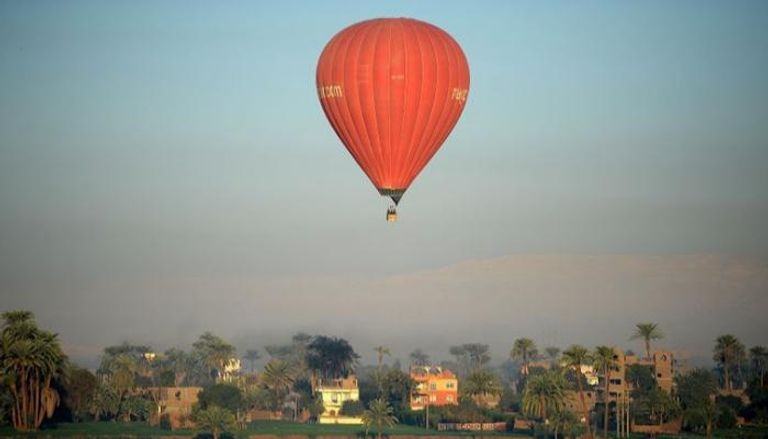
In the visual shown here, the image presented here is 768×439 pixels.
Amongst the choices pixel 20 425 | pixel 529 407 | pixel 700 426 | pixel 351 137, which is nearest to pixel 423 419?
pixel 529 407

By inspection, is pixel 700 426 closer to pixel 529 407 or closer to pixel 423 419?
pixel 529 407

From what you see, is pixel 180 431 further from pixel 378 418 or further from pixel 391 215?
pixel 391 215

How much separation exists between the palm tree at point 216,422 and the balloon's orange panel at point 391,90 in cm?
8389

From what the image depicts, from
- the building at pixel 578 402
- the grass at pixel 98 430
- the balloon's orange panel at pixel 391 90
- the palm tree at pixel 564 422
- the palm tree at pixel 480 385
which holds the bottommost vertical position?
the grass at pixel 98 430

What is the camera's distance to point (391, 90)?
88.8m

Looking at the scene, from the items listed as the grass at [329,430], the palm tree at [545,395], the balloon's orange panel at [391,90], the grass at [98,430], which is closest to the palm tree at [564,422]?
the palm tree at [545,395]

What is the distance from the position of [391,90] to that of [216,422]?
87676mm

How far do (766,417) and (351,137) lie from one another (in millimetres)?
95244

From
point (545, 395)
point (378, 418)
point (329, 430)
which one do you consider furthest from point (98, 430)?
point (545, 395)

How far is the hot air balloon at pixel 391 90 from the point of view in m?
88.6

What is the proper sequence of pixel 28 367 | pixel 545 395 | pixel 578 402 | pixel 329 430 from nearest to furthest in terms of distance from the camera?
1. pixel 28 367
2. pixel 545 395
3. pixel 329 430
4. pixel 578 402

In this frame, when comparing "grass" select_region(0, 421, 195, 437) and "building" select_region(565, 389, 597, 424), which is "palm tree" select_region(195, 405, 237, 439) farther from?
"building" select_region(565, 389, 597, 424)

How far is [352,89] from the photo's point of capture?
8894 cm

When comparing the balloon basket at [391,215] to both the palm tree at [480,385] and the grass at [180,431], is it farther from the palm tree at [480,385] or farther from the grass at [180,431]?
the palm tree at [480,385]
